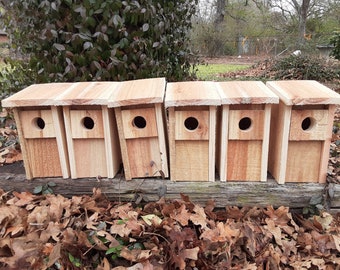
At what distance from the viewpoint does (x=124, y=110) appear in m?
1.78

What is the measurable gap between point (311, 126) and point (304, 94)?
0.19 meters

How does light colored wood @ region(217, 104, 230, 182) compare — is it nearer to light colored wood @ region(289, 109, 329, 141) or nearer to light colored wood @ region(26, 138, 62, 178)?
light colored wood @ region(289, 109, 329, 141)

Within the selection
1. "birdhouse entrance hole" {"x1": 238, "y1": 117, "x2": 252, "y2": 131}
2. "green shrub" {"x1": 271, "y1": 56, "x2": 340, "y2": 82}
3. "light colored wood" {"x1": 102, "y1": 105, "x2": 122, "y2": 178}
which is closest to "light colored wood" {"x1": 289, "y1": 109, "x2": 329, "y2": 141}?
"birdhouse entrance hole" {"x1": 238, "y1": 117, "x2": 252, "y2": 131}

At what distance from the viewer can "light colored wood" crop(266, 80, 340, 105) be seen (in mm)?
1661

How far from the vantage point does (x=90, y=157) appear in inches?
76.7

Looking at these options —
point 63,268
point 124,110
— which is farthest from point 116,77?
point 63,268

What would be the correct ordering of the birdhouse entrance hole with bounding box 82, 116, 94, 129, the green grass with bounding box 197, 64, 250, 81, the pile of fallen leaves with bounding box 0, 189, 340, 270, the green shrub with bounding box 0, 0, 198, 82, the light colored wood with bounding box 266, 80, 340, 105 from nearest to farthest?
1. the pile of fallen leaves with bounding box 0, 189, 340, 270
2. the light colored wood with bounding box 266, 80, 340, 105
3. the birdhouse entrance hole with bounding box 82, 116, 94, 129
4. the green shrub with bounding box 0, 0, 198, 82
5. the green grass with bounding box 197, 64, 250, 81

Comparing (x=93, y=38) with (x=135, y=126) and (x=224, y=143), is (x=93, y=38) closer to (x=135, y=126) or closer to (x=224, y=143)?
(x=135, y=126)

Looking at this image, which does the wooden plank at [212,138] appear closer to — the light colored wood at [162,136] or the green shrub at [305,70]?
the light colored wood at [162,136]

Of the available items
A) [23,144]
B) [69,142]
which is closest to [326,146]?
[69,142]

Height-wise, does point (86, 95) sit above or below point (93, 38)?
below

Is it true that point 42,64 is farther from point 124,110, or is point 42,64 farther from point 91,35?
point 124,110

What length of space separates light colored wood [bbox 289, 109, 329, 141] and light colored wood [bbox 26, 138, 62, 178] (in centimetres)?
137

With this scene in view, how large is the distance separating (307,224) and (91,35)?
1.93 m
